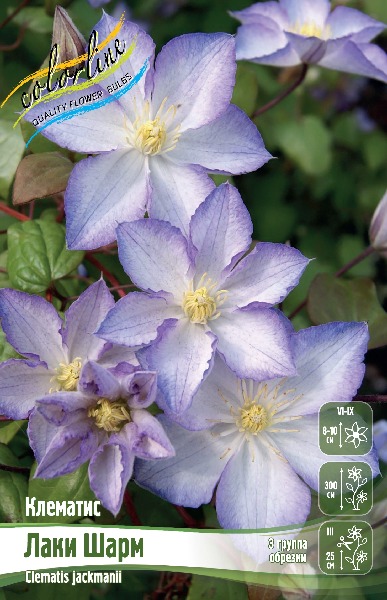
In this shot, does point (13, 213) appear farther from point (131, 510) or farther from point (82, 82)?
point (131, 510)

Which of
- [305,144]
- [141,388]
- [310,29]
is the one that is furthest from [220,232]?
[305,144]

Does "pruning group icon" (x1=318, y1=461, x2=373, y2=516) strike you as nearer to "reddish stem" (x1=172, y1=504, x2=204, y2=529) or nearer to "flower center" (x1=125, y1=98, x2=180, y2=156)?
"reddish stem" (x1=172, y1=504, x2=204, y2=529)

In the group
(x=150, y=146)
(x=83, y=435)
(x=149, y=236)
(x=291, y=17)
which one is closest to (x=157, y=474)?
(x=83, y=435)

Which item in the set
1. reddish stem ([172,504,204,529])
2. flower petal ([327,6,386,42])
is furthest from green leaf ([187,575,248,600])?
flower petal ([327,6,386,42])

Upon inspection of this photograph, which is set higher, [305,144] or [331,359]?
[305,144]

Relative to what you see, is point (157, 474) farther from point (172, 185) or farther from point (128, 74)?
point (128, 74)

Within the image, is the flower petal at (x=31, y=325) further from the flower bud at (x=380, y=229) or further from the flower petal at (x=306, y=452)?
the flower bud at (x=380, y=229)

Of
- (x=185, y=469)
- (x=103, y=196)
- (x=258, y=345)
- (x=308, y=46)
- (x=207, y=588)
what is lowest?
(x=207, y=588)
